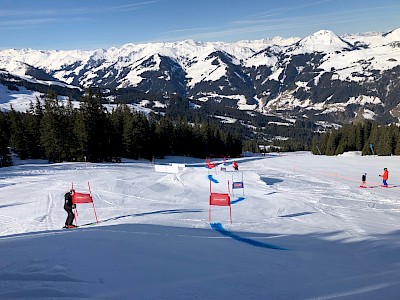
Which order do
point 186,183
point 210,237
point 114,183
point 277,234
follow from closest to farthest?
point 210,237 → point 277,234 → point 114,183 → point 186,183

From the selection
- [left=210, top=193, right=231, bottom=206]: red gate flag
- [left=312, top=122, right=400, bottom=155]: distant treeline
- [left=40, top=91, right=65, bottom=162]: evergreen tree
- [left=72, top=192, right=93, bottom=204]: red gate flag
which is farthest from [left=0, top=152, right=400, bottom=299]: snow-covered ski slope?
[left=312, top=122, right=400, bottom=155]: distant treeline

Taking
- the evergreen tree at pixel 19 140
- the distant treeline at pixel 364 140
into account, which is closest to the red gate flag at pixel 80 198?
the evergreen tree at pixel 19 140

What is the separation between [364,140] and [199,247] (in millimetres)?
106108

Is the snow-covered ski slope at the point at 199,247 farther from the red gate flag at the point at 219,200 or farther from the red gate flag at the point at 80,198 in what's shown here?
the red gate flag at the point at 80,198

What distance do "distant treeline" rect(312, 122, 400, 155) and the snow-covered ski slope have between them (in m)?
69.2

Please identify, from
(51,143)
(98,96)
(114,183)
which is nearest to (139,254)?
(114,183)

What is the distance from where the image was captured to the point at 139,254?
9.15 metres

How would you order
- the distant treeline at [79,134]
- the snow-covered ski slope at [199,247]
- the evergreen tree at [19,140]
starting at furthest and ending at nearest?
the evergreen tree at [19,140] → the distant treeline at [79,134] → the snow-covered ski slope at [199,247]

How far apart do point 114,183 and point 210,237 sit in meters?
16.8

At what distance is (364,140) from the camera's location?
10456 centimetres

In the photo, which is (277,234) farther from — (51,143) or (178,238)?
(51,143)

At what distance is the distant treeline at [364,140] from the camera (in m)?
85.5

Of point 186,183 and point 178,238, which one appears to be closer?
point 178,238

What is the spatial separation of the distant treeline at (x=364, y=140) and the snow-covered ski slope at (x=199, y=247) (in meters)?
69.2
